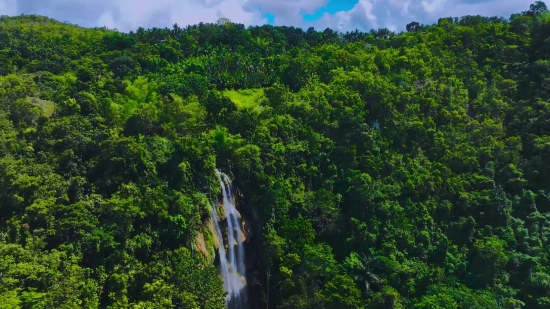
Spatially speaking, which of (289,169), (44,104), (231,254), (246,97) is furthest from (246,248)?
(44,104)

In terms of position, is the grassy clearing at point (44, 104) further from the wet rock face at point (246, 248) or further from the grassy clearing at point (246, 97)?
the grassy clearing at point (246, 97)

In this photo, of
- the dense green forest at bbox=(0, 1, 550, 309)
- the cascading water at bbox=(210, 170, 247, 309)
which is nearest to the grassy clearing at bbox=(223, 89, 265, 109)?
the dense green forest at bbox=(0, 1, 550, 309)

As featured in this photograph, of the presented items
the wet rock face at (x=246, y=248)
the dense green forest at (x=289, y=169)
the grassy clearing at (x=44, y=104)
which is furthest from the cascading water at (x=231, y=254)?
the grassy clearing at (x=44, y=104)

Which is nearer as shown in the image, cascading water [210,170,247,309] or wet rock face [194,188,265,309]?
wet rock face [194,188,265,309]

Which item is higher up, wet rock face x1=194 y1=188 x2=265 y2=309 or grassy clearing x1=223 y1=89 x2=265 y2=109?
grassy clearing x1=223 y1=89 x2=265 y2=109

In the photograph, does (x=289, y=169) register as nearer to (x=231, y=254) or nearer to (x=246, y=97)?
(x=231, y=254)

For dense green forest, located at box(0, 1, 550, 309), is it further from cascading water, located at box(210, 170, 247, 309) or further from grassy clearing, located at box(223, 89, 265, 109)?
cascading water, located at box(210, 170, 247, 309)

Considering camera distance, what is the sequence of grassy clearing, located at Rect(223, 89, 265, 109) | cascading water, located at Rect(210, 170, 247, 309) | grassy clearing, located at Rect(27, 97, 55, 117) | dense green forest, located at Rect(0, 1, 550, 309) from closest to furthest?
1. dense green forest, located at Rect(0, 1, 550, 309)
2. cascading water, located at Rect(210, 170, 247, 309)
3. grassy clearing, located at Rect(27, 97, 55, 117)
4. grassy clearing, located at Rect(223, 89, 265, 109)
